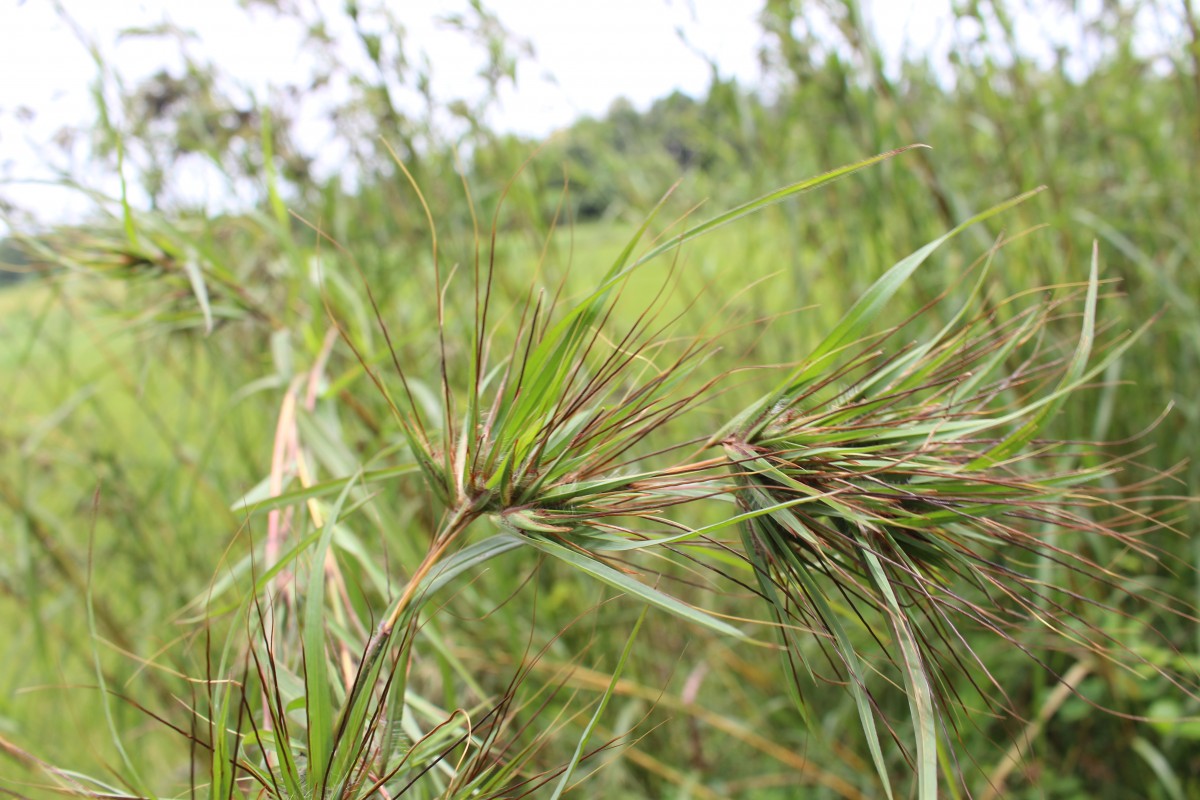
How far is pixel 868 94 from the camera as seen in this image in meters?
1.19

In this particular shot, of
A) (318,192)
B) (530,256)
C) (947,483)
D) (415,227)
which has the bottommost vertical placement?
(947,483)

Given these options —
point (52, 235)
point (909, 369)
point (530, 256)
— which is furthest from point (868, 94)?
A: point (52, 235)

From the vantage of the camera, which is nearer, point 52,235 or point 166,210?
point 52,235

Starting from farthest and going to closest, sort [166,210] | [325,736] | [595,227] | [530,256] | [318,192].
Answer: [595,227] < [530,256] < [318,192] < [166,210] < [325,736]

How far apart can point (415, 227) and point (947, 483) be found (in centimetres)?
119

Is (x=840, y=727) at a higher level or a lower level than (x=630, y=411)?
lower

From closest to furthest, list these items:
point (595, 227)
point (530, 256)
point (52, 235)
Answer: point (52, 235) < point (530, 256) < point (595, 227)

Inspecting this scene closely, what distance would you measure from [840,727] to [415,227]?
3.99 feet

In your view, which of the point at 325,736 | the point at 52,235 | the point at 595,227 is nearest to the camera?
the point at 325,736

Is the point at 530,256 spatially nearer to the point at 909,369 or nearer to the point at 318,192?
the point at 318,192

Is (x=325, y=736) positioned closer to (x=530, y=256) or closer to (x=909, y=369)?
(x=909, y=369)

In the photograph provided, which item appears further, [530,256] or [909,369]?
[530,256]

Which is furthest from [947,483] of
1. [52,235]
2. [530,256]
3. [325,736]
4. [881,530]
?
[530,256]

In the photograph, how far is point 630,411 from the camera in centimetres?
41
